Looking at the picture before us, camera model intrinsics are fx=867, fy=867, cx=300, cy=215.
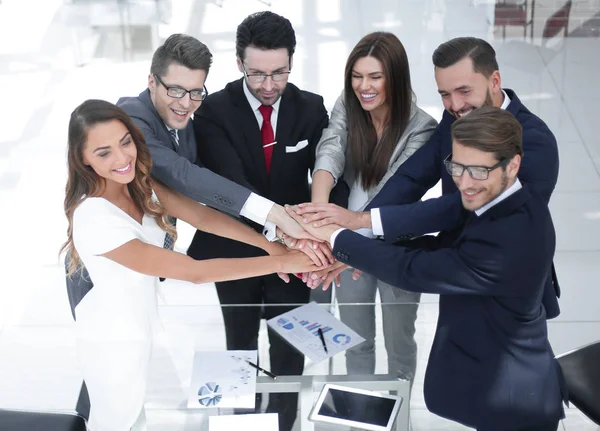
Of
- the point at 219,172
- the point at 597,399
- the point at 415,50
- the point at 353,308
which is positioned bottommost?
the point at 597,399

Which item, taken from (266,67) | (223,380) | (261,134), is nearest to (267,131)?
(261,134)

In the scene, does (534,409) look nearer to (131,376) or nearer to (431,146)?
(431,146)

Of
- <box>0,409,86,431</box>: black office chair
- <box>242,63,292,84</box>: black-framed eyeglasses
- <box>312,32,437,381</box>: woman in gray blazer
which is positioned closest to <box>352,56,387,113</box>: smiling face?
<box>312,32,437,381</box>: woman in gray blazer

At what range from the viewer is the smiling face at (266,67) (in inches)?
123

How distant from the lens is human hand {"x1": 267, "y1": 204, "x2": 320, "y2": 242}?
10.3 ft

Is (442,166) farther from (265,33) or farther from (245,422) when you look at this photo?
(245,422)

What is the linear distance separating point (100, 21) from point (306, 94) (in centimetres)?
545

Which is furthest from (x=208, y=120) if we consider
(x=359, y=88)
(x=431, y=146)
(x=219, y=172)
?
(x=431, y=146)

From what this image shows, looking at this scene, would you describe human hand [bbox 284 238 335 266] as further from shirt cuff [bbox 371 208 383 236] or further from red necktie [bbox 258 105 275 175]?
red necktie [bbox 258 105 275 175]

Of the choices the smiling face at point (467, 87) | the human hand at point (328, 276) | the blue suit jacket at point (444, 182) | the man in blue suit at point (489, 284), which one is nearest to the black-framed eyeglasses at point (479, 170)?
the man in blue suit at point (489, 284)

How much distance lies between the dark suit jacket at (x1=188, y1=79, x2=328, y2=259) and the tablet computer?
881 mm

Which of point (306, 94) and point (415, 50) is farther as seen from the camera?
point (415, 50)

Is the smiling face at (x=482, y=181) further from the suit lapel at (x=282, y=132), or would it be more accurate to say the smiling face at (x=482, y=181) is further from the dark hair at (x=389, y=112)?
the suit lapel at (x=282, y=132)

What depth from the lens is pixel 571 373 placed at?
3.04 metres
